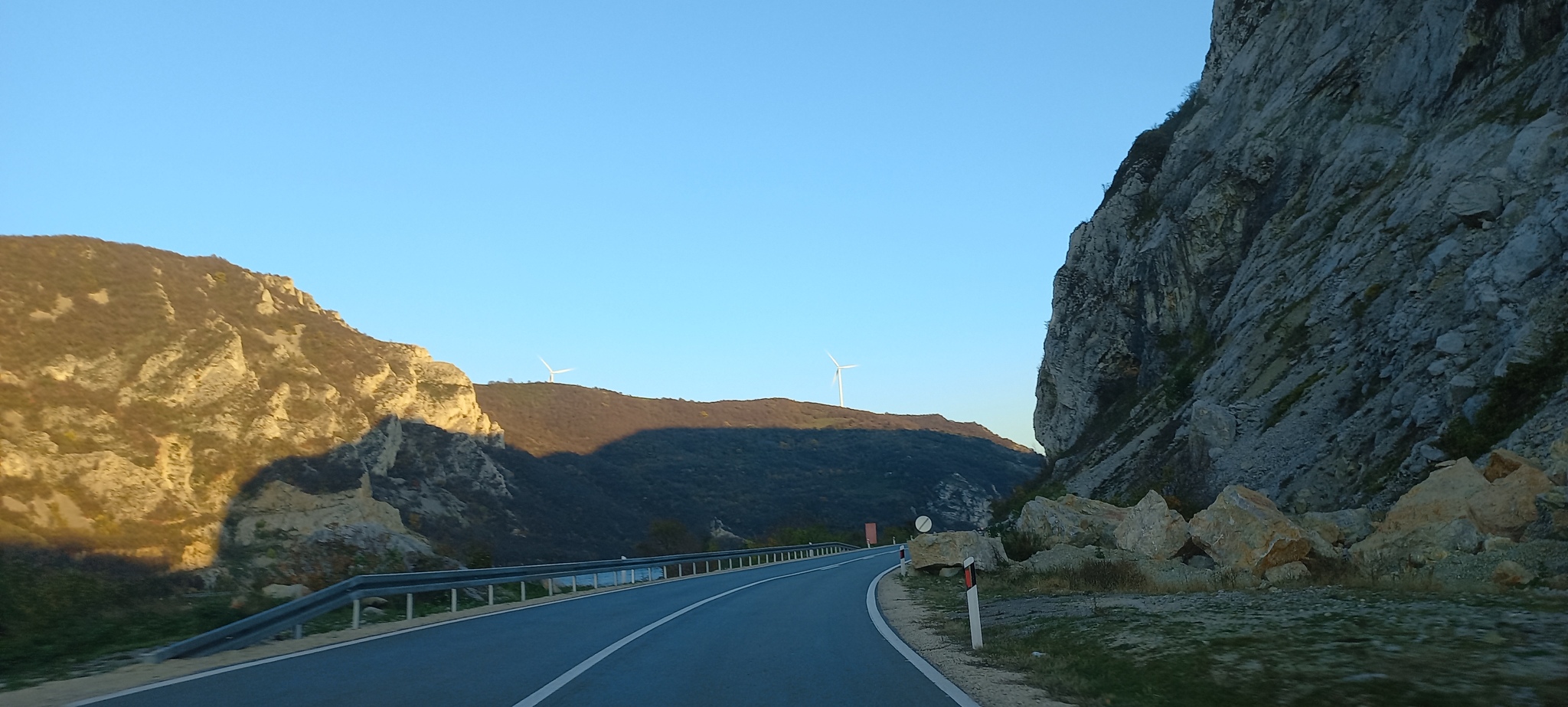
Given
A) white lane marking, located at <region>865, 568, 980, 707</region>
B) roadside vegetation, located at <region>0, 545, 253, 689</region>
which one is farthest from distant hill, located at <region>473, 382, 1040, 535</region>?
white lane marking, located at <region>865, 568, 980, 707</region>

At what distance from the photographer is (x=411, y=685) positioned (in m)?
8.64

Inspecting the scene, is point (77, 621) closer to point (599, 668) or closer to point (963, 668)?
point (599, 668)

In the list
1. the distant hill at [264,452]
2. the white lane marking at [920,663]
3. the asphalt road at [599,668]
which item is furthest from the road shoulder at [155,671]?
the white lane marking at [920,663]

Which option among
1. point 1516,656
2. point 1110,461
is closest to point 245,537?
point 1110,461

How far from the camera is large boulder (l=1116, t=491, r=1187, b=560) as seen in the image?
1934 cm

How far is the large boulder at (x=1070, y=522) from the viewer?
26344mm

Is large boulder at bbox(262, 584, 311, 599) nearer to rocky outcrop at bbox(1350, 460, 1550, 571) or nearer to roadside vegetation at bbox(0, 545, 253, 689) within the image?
roadside vegetation at bbox(0, 545, 253, 689)

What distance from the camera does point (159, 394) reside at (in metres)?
54.4

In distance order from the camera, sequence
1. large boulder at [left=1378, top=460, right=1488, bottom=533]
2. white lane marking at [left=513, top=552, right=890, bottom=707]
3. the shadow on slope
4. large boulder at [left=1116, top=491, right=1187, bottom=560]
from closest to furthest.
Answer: white lane marking at [left=513, top=552, right=890, bottom=707] < large boulder at [left=1378, top=460, right=1488, bottom=533] < large boulder at [left=1116, top=491, right=1187, bottom=560] < the shadow on slope

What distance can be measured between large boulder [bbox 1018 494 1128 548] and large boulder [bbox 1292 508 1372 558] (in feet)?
22.7

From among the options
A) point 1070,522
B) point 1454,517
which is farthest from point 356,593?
point 1070,522

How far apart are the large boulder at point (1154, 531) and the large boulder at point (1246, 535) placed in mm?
893

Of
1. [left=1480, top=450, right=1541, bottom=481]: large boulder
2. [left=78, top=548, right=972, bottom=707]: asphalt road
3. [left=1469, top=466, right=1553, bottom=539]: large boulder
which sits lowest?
[left=78, top=548, right=972, bottom=707]: asphalt road

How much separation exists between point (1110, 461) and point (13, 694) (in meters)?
38.1
